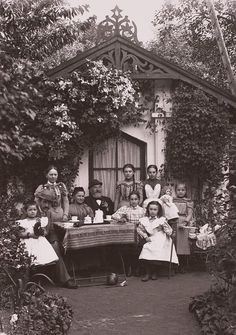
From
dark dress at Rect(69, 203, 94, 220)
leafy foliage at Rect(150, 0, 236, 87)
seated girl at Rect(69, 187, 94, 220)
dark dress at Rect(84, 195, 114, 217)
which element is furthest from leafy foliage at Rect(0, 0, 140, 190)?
leafy foliage at Rect(150, 0, 236, 87)

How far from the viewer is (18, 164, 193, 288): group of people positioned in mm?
8557

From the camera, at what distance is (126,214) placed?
9.91 metres

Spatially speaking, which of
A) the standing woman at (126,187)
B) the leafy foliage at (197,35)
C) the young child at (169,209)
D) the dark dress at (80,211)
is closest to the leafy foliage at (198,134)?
the standing woman at (126,187)

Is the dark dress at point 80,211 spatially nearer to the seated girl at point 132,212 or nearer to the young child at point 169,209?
the seated girl at point 132,212

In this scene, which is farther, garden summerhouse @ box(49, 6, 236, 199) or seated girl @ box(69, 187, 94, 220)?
garden summerhouse @ box(49, 6, 236, 199)

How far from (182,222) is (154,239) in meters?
1.13

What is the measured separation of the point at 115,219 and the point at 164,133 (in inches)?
113

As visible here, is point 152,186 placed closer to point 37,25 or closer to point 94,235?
point 94,235

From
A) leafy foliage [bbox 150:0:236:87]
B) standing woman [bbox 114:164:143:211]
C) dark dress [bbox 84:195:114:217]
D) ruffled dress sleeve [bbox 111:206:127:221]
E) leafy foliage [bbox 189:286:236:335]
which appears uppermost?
leafy foliage [bbox 150:0:236:87]

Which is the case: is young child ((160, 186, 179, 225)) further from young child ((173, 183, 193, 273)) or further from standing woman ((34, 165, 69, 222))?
standing woman ((34, 165, 69, 222))

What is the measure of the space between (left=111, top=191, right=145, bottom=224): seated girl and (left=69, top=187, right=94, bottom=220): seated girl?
1.69 feet

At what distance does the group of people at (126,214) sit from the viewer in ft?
28.1

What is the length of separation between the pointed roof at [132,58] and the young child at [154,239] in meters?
3.14

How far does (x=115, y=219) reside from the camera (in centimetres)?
976
